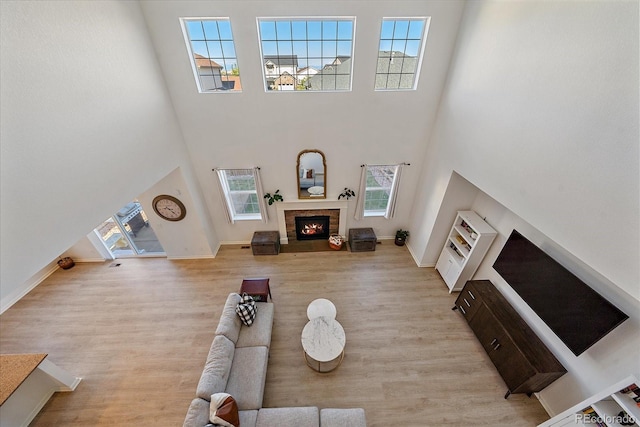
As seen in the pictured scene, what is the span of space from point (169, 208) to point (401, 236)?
560cm

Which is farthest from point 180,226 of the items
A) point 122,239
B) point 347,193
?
point 347,193

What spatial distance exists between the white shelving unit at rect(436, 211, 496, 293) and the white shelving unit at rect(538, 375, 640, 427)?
218 cm

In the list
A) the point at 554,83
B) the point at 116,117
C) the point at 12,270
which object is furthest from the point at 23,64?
the point at 554,83

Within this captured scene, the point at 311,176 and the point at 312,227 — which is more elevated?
the point at 311,176

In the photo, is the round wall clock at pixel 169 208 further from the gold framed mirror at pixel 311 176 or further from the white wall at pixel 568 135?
the white wall at pixel 568 135

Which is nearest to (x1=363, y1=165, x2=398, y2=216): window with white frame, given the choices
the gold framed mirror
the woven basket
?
the woven basket

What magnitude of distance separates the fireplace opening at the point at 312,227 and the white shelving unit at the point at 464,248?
2815 mm

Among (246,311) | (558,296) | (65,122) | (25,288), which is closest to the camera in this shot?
(65,122)

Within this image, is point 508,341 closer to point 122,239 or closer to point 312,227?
point 312,227

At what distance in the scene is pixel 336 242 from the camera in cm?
603

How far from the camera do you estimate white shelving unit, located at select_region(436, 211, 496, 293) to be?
13.8 feet

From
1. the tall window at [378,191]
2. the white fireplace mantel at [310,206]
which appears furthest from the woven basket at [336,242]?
the tall window at [378,191]

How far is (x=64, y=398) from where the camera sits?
11.3ft

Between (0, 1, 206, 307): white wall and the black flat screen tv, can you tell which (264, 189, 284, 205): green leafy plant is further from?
the black flat screen tv
